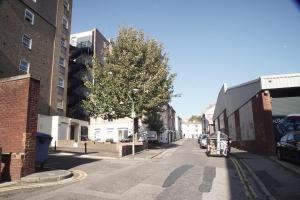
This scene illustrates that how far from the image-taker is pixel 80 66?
46.5m

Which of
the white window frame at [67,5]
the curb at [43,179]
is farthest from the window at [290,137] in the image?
the white window frame at [67,5]

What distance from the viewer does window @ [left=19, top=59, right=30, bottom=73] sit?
30078mm

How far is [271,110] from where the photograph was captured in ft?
72.9

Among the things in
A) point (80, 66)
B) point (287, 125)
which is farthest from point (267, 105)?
point (80, 66)

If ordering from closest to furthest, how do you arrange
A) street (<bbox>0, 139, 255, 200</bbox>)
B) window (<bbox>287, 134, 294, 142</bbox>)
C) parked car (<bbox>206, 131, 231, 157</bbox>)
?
street (<bbox>0, 139, 255, 200</bbox>) < window (<bbox>287, 134, 294, 142</bbox>) < parked car (<bbox>206, 131, 231, 157</bbox>)

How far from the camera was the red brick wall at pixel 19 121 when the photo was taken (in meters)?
10.6

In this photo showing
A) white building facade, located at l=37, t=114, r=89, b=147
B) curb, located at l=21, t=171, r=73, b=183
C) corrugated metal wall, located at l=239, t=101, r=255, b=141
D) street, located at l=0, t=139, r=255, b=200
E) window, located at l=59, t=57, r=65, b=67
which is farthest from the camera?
window, located at l=59, t=57, r=65, b=67

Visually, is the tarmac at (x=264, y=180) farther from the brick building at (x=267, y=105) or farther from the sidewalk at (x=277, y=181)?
the brick building at (x=267, y=105)

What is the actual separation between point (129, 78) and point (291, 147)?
17.1m

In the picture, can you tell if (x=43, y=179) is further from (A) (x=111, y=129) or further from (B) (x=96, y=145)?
(A) (x=111, y=129)

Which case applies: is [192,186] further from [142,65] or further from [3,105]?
[142,65]

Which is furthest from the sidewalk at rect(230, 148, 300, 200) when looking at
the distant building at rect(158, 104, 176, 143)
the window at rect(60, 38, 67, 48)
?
the distant building at rect(158, 104, 176, 143)

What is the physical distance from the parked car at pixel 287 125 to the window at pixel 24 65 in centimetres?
2500

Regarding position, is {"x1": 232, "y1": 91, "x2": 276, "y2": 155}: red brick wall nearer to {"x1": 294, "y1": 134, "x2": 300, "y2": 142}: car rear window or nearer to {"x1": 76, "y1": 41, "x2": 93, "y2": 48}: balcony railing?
{"x1": 294, "y1": 134, "x2": 300, "y2": 142}: car rear window
